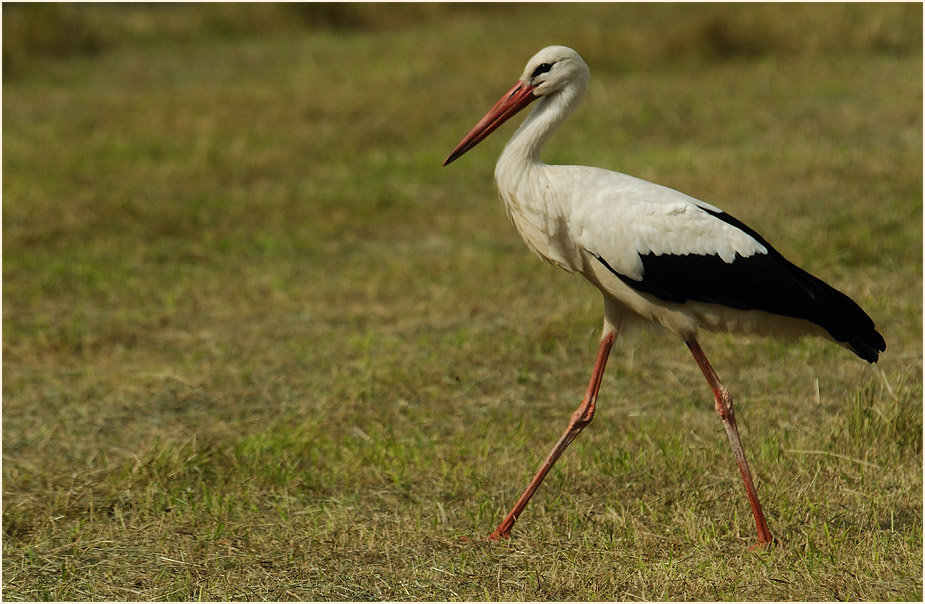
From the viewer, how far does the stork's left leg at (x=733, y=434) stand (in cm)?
345

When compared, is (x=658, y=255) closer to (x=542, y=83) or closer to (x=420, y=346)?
(x=542, y=83)

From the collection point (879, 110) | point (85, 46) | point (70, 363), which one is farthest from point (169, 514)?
point (85, 46)

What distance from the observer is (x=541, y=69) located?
3.73 metres

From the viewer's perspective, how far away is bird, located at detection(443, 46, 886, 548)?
345 cm

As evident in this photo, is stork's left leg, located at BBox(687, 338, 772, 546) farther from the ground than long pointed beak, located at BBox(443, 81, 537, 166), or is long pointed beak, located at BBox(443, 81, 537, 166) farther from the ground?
long pointed beak, located at BBox(443, 81, 537, 166)

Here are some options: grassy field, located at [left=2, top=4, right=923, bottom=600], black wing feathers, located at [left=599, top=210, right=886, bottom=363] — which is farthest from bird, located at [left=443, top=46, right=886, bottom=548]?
grassy field, located at [left=2, top=4, right=923, bottom=600]

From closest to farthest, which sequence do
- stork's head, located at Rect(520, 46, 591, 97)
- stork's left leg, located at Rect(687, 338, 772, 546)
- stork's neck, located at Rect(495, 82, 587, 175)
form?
stork's left leg, located at Rect(687, 338, 772, 546) → stork's neck, located at Rect(495, 82, 587, 175) → stork's head, located at Rect(520, 46, 591, 97)

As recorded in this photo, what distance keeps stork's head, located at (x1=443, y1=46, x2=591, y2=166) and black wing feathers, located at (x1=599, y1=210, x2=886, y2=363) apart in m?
0.62

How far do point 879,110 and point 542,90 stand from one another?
20.6ft

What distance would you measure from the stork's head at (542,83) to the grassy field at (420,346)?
2.88 feet

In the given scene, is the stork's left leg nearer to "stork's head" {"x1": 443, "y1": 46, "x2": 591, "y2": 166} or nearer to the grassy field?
the grassy field

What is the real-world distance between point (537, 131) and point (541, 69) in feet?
0.83

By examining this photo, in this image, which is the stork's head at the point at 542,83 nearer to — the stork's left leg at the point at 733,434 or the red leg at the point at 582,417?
the red leg at the point at 582,417

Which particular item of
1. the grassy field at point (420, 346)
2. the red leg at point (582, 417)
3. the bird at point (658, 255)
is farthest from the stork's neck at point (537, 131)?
the grassy field at point (420, 346)
